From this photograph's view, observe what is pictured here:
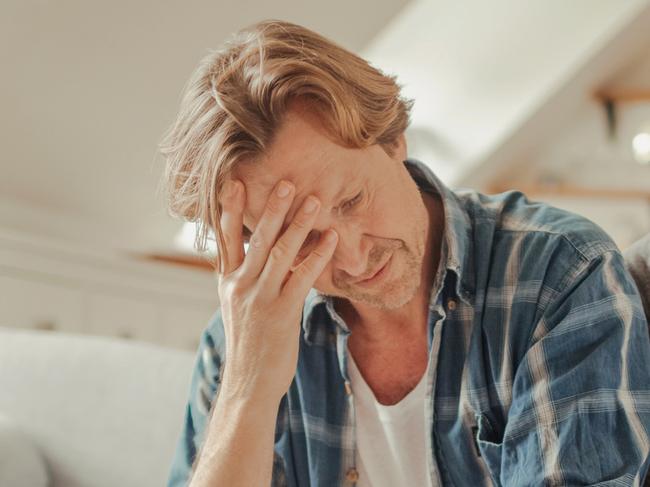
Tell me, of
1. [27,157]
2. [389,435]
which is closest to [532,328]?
[389,435]

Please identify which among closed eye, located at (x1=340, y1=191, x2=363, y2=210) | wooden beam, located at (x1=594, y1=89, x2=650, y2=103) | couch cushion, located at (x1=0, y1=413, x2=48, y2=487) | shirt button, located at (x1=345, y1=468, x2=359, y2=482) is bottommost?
couch cushion, located at (x1=0, y1=413, x2=48, y2=487)

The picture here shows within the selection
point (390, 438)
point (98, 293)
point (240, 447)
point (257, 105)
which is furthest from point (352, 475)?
point (98, 293)

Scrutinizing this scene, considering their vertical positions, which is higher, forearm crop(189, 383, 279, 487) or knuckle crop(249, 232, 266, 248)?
knuckle crop(249, 232, 266, 248)

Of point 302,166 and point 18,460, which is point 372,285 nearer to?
point 302,166

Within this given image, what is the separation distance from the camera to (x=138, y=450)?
1.62m

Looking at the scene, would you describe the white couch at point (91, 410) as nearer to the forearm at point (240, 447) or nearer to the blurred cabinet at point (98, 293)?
the forearm at point (240, 447)

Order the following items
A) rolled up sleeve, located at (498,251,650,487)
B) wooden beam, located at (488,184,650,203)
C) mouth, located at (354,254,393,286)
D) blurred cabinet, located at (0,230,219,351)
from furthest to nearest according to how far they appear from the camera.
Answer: wooden beam, located at (488,184,650,203) → blurred cabinet, located at (0,230,219,351) → mouth, located at (354,254,393,286) → rolled up sleeve, located at (498,251,650,487)

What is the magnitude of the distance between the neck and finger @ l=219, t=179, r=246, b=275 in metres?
0.20

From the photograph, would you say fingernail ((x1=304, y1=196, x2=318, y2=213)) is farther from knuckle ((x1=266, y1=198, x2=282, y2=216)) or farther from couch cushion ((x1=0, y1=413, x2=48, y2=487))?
couch cushion ((x1=0, y1=413, x2=48, y2=487))

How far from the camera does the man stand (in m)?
1.11

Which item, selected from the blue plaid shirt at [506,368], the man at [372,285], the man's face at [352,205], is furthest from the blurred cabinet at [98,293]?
the man's face at [352,205]

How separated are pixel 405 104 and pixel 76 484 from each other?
0.88 metres

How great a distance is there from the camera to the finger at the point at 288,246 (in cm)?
119

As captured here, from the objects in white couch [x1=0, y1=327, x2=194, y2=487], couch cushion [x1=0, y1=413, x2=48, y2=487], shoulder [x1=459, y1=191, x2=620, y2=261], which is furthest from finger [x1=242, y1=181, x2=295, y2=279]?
couch cushion [x1=0, y1=413, x2=48, y2=487]
